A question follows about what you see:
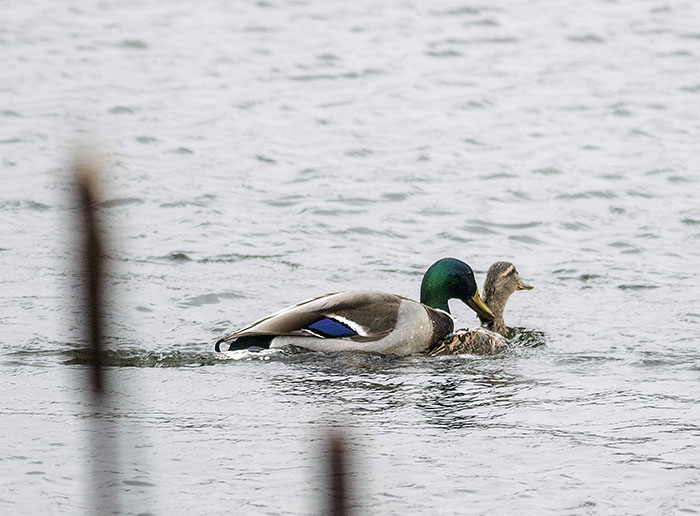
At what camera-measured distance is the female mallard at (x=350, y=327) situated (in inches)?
297

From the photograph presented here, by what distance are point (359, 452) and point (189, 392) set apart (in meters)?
1.64

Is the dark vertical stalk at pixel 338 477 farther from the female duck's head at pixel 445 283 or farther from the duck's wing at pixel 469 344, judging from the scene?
the female duck's head at pixel 445 283

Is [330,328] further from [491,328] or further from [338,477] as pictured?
[338,477]

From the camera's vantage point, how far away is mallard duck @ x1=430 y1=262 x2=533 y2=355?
25.9 feet

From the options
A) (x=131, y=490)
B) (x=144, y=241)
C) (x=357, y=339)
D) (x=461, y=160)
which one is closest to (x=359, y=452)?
(x=131, y=490)

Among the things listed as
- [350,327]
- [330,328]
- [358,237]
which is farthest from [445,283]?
[358,237]

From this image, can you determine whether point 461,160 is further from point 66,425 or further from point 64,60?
point 66,425

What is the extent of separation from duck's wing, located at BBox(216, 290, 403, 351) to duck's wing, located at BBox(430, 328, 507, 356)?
0.37m

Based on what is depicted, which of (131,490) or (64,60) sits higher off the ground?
(64,60)

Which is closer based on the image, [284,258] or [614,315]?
[614,315]

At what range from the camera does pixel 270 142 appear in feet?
44.2

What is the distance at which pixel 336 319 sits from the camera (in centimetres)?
766

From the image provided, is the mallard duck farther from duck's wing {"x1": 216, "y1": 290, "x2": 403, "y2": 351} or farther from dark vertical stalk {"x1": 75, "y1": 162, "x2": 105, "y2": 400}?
dark vertical stalk {"x1": 75, "y1": 162, "x2": 105, "y2": 400}

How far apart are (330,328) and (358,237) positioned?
3208 millimetres
